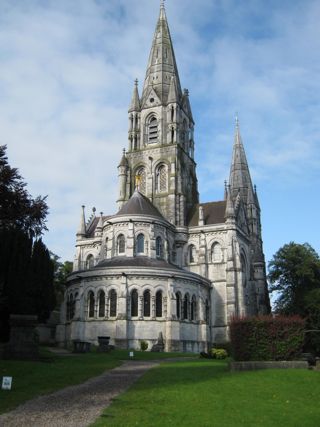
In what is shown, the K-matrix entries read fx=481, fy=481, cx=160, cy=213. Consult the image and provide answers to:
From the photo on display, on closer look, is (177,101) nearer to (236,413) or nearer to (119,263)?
(119,263)

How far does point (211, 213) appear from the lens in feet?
196

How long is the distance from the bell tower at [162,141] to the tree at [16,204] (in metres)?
29.2

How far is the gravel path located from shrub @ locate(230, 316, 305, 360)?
5.83m

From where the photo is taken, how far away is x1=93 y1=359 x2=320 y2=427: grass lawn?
1109 cm

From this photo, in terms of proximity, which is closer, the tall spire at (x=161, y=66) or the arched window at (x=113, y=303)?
the arched window at (x=113, y=303)

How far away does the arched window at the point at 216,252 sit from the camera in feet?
182

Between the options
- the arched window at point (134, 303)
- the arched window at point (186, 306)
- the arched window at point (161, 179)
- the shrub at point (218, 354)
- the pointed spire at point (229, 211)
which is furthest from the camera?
the arched window at point (161, 179)

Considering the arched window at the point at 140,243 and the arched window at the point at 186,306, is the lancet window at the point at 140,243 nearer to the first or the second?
the arched window at the point at 140,243

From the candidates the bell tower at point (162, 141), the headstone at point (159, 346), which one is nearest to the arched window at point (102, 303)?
the headstone at point (159, 346)

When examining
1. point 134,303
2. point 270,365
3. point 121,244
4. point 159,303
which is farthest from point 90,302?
point 270,365

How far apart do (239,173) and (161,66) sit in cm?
2293

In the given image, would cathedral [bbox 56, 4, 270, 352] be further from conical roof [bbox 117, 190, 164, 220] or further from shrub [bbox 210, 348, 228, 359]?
shrub [bbox 210, 348, 228, 359]

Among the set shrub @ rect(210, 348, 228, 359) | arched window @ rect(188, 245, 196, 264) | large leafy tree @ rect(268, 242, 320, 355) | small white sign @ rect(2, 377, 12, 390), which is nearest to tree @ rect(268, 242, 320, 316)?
large leafy tree @ rect(268, 242, 320, 355)

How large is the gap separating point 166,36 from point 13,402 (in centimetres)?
6497
